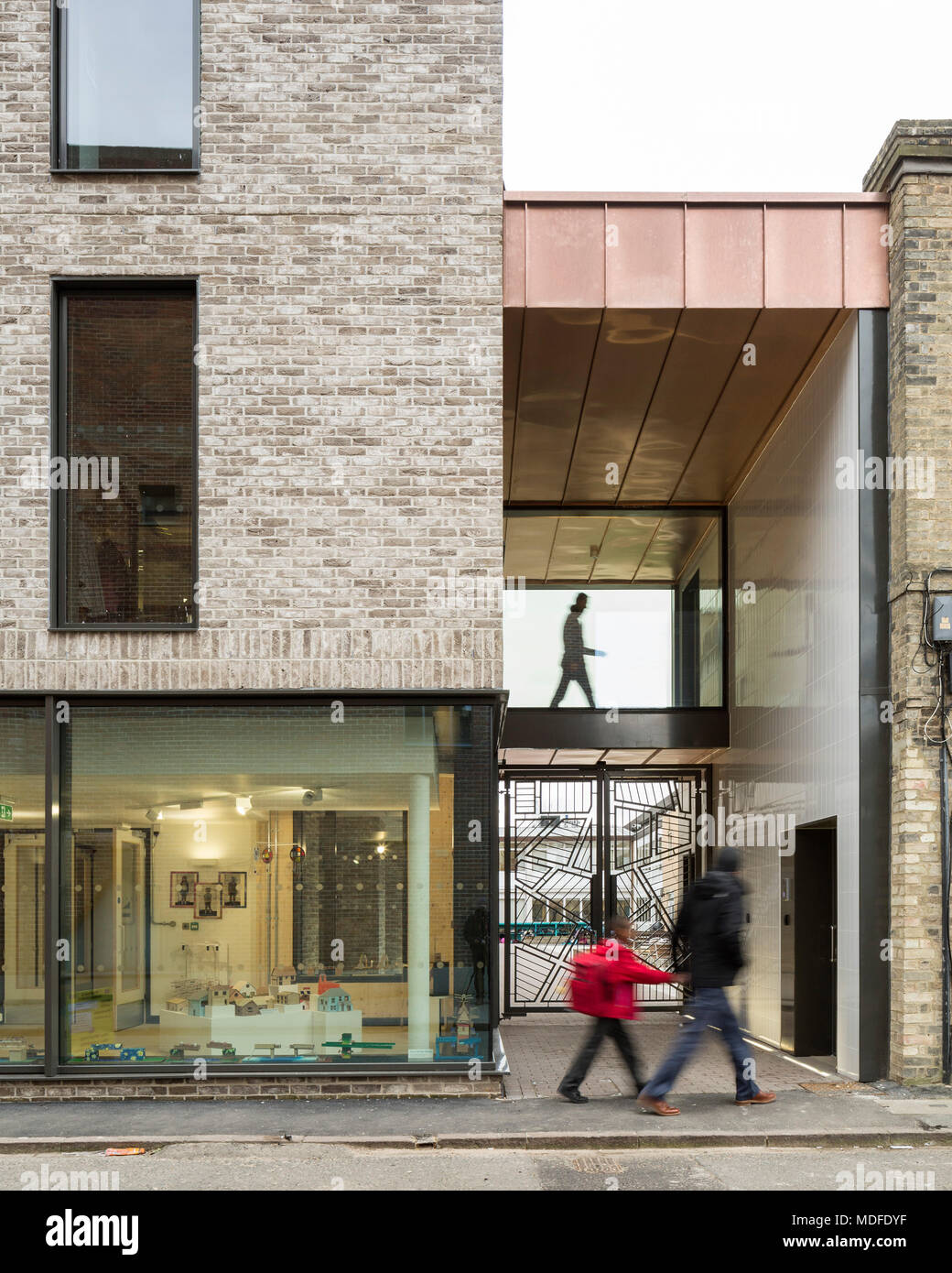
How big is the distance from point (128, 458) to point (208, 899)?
11.8ft

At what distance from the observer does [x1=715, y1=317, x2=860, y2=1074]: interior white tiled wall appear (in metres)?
11.1

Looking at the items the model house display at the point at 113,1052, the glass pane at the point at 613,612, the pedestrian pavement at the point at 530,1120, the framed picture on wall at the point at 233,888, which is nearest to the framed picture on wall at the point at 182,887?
the framed picture on wall at the point at 233,888

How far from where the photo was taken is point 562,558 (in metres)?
17.1

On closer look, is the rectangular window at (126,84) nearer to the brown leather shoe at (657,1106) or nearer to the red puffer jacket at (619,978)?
the red puffer jacket at (619,978)

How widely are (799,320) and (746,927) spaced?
6.96m

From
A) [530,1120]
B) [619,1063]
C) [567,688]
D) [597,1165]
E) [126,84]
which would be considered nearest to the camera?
[597,1165]

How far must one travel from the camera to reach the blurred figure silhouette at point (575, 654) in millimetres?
16578

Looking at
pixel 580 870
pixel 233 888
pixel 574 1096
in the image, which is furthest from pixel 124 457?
pixel 580 870

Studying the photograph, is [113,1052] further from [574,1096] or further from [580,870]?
[580,870]

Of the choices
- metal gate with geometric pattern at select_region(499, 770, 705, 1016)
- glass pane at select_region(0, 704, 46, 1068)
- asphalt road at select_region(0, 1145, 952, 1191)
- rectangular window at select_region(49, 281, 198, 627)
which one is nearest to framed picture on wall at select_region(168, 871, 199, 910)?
glass pane at select_region(0, 704, 46, 1068)

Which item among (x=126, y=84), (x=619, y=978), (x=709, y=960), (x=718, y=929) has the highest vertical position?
(x=126, y=84)

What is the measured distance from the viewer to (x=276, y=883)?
34.1 ft

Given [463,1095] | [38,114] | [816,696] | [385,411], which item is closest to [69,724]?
[385,411]

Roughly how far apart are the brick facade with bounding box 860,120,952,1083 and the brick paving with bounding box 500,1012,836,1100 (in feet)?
3.83
